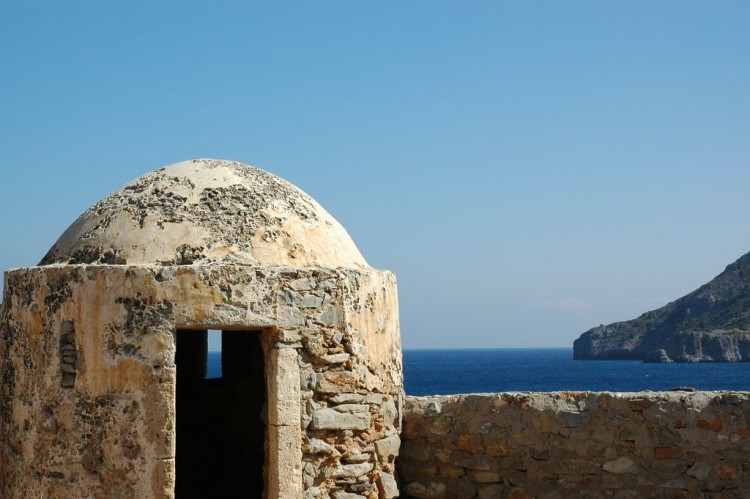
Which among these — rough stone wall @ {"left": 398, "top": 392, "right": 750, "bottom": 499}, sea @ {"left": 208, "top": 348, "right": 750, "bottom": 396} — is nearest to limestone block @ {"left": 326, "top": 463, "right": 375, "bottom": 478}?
rough stone wall @ {"left": 398, "top": 392, "right": 750, "bottom": 499}

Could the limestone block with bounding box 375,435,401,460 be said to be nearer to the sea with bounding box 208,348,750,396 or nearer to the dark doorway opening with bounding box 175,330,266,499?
the dark doorway opening with bounding box 175,330,266,499

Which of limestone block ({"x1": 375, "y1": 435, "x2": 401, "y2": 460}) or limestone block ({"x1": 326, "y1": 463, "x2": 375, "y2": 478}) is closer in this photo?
Answer: limestone block ({"x1": 326, "y1": 463, "x2": 375, "y2": 478})

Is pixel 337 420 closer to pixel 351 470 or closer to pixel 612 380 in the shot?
pixel 351 470

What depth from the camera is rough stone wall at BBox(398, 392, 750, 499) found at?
260 inches

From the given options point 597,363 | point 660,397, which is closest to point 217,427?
point 660,397

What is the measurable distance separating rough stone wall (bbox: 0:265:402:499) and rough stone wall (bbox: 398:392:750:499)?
0.84 meters

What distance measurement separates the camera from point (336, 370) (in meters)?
6.33

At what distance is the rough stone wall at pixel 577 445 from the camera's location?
6.60m

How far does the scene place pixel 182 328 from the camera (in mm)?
6070

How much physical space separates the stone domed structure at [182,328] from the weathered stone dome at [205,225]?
0.01m

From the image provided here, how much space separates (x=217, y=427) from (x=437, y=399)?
9.58ft

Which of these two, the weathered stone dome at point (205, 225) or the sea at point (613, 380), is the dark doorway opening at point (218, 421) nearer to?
the weathered stone dome at point (205, 225)

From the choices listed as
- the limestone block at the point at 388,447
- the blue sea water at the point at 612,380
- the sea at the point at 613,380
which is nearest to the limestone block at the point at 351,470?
the limestone block at the point at 388,447

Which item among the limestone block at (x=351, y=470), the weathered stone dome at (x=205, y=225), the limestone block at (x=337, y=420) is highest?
the weathered stone dome at (x=205, y=225)
